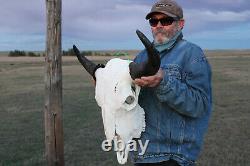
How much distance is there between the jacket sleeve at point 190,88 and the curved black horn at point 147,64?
14 centimetres

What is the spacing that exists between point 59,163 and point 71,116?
672 cm

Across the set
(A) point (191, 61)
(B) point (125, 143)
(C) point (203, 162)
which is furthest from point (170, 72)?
(C) point (203, 162)

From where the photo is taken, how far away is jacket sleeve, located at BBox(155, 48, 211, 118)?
2.86m

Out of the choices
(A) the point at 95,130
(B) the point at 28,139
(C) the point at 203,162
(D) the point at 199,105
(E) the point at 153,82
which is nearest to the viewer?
(E) the point at 153,82

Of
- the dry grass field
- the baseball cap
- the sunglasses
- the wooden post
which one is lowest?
the dry grass field

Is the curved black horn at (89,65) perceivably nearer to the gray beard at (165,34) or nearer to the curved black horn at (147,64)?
the curved black horn at (147,64)

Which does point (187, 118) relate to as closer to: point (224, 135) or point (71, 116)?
point (224, 135)

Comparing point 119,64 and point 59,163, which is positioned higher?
point 119,64

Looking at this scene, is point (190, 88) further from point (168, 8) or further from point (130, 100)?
point (168, 8)

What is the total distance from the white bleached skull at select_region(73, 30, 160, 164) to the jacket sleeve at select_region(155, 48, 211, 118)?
200mm

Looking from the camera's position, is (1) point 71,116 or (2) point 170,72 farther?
(1) point 71,116

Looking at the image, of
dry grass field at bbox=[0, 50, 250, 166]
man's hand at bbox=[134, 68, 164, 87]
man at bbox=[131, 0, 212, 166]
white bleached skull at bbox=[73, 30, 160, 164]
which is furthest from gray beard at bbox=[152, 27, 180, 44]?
dry grass field at bbox=[0, 50, 250, 166]

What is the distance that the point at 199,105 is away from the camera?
2.99 metres

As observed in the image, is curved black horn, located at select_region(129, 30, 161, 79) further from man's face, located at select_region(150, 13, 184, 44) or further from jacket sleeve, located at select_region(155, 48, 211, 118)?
man's face, located at select_region(150, 13, 184, 44)
